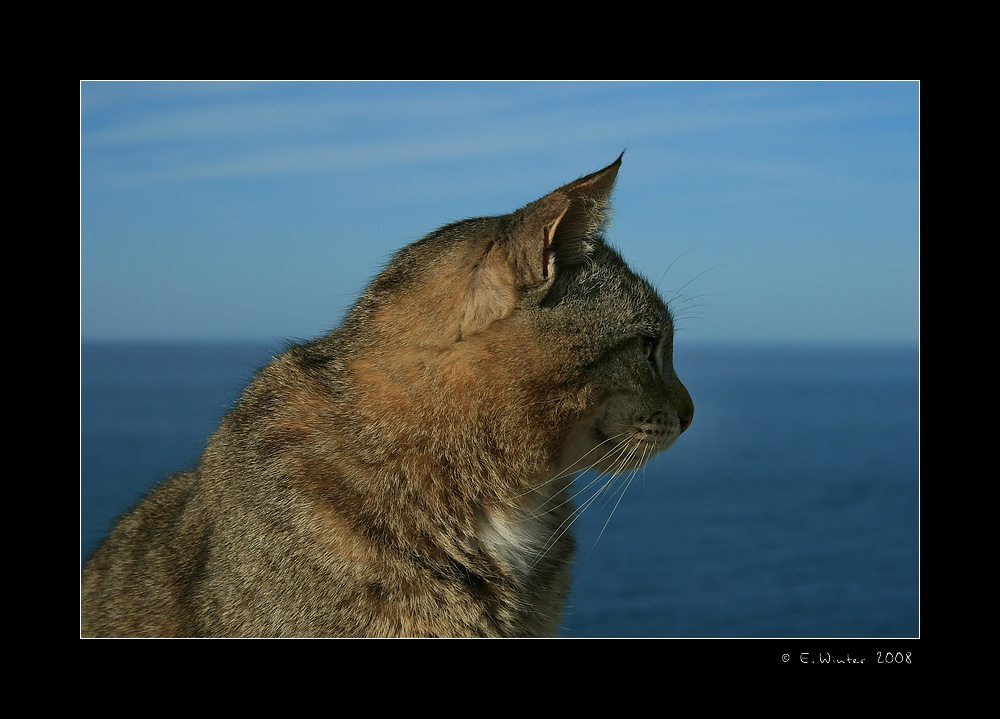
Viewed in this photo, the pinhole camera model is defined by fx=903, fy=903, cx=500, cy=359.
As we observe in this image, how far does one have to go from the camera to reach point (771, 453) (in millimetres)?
66062

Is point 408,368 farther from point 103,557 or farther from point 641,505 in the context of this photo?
point 641,505

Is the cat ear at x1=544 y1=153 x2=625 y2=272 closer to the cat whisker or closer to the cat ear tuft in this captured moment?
the cat ear tuft

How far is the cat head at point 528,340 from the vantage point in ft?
11.3

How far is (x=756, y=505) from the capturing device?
5356 cm

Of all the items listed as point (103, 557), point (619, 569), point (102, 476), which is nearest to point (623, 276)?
point (103, 557)

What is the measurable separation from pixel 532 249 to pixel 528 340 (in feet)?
1.14

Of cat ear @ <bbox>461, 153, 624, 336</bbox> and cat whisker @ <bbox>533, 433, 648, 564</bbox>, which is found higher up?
cat ear @ <bbox>461, 153, 624, 336</bbox>

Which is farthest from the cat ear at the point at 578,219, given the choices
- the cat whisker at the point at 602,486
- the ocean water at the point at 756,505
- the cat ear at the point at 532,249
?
the ocean water at the point at 756,505

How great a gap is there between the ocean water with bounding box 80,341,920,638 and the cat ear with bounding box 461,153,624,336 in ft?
39.5

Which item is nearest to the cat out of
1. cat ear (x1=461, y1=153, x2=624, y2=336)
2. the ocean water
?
cat ear (x1=461, y1=153, x2=624, y2=336)

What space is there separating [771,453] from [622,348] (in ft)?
216

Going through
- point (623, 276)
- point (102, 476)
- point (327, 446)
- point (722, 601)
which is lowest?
point (722, 601)

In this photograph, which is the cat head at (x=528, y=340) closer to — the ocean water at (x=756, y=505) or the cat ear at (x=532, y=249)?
the cat ear at (x=532, y=249)

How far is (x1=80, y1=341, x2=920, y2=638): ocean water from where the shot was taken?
32.0 metres
